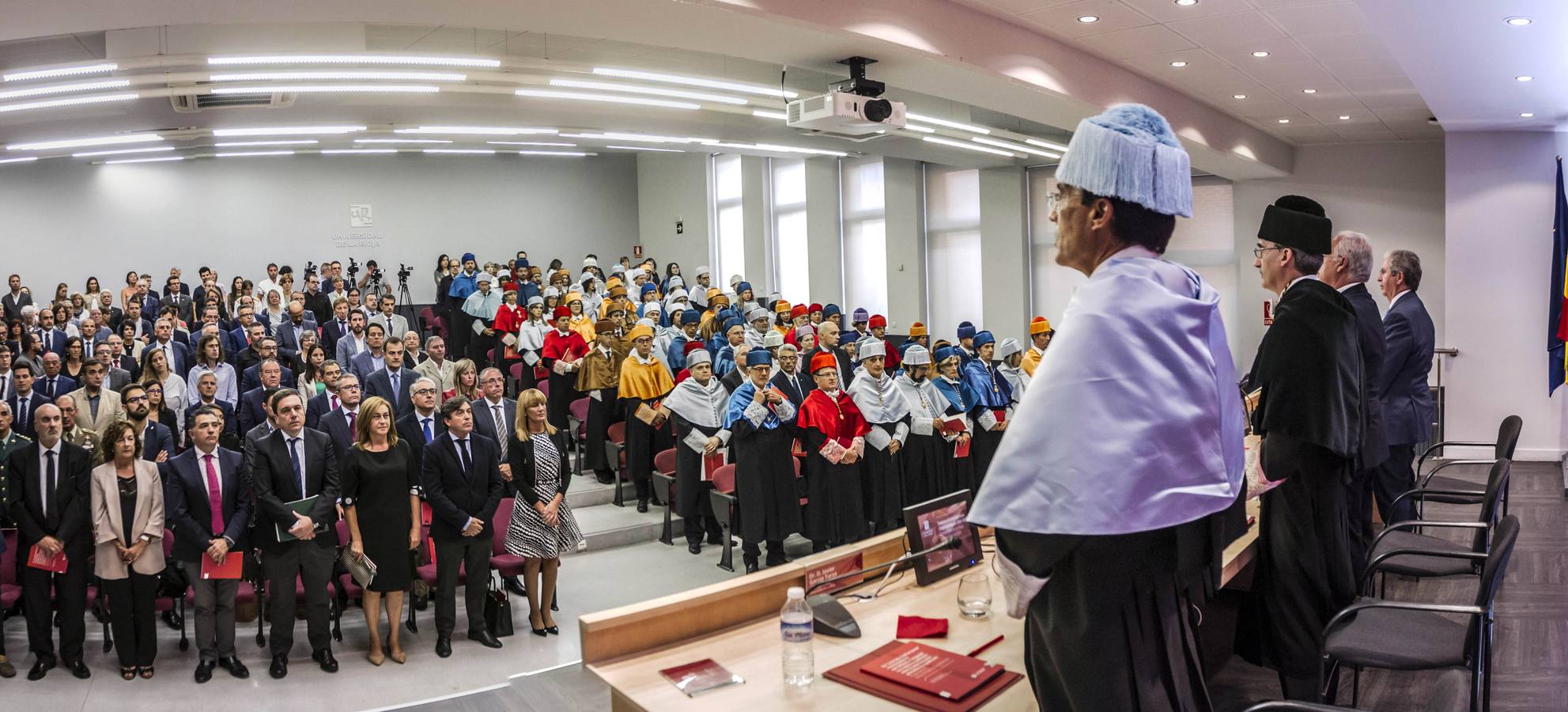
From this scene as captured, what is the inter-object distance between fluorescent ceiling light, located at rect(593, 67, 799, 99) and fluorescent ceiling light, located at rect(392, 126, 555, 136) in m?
4.31

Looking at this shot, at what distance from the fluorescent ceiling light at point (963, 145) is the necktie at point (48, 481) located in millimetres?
8535

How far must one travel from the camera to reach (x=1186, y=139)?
30.7ft

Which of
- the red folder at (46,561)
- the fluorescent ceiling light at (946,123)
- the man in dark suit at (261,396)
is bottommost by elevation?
the red folder at (46,561)

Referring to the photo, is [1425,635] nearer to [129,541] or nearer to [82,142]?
[129,541]

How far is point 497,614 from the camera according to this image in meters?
6.66

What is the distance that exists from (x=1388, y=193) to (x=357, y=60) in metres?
11.3

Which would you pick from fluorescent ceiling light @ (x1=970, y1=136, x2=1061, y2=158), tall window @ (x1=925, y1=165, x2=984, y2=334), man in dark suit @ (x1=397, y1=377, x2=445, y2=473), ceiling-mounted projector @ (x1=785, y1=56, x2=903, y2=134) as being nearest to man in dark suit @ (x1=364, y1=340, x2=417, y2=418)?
man in dark suit @ (x1=397, y1=377, x2=445, y2=473)

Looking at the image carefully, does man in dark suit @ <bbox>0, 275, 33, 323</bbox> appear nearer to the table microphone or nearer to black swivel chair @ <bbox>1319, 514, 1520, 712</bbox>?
the table microphone

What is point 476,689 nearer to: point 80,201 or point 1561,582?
point 1561,582

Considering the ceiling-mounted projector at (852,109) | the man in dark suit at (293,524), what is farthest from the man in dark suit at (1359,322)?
the man in dark suit at (293,524)

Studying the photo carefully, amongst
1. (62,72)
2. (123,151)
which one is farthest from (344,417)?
(123,151)

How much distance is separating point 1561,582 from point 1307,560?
3864 mm

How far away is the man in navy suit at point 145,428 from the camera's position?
6.44 metres

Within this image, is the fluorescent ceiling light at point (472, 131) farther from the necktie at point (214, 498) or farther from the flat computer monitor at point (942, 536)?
the flat computer monitor at point (942, 536)
